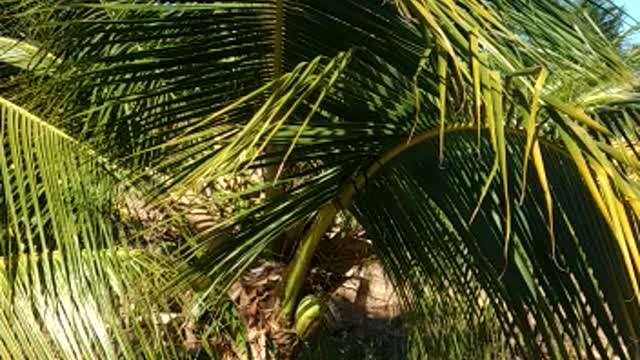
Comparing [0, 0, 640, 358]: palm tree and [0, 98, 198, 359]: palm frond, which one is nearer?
[0, 0, 640, 358]: palm tree

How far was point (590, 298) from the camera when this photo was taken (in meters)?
1.80

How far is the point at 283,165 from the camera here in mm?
1937

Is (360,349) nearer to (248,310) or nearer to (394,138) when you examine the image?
(248,310)

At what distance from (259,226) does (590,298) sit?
2.57ft

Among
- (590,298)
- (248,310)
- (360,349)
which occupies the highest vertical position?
(590,298)

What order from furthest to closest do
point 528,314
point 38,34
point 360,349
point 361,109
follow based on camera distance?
point 360,349, point 38,34, point 361,109, point 528,314

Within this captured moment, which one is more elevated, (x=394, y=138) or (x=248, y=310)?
(x=394, y=138)

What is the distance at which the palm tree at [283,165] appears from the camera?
1.85 m

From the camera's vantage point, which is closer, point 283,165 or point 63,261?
point 283,165

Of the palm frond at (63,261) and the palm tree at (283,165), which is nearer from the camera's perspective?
the palm tree at (283,165)

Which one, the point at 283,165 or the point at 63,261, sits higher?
the point at 283,165

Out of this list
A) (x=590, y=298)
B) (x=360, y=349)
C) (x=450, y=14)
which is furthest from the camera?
(x=360, y=349)

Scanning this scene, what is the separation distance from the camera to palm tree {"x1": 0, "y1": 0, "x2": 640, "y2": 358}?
6.06 ft

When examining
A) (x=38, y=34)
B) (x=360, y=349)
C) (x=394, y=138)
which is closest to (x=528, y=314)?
(x=394, y=138)
